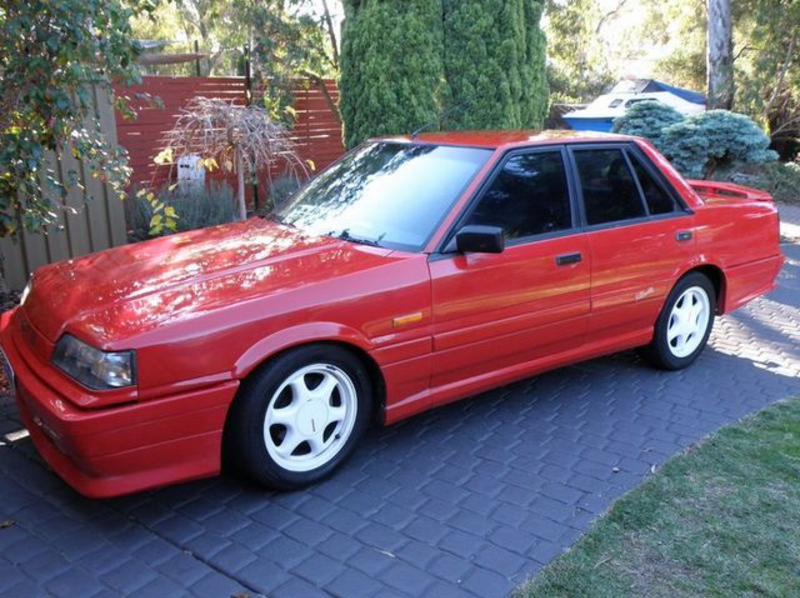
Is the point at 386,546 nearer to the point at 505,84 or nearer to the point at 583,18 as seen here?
the point at 505,84

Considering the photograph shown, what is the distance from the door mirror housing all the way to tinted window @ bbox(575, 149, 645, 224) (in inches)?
39.2

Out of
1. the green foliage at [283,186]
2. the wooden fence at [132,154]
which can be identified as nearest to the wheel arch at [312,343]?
the wooden fence at [132,154]

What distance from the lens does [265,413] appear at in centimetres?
342

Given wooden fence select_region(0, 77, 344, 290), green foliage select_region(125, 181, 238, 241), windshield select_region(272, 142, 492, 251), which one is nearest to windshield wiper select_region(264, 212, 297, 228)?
windshield select_region(272, 142, 492, 251)

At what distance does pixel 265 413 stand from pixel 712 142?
9362mm

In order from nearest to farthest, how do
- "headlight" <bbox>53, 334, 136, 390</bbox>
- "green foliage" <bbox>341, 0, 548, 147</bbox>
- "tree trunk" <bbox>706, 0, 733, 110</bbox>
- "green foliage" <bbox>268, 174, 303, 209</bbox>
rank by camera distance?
"headlight" <bbox>53, 334, 136, 390</bbox>
"green foliage" <bbox>341, 0, 548, 147</bbox>
"green foliage" <bbox>268, 174, 303, 209</bbox>
"tree trunk" <bbox>706, 0, 733, 110</bbox>

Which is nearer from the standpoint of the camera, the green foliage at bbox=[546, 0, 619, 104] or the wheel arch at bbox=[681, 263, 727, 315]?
the wheel arch at bbox=[681, 263, 727, 315]

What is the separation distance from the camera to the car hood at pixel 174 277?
3.28m

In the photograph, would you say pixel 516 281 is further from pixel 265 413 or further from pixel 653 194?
pixel 265 413

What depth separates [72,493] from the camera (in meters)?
3.62

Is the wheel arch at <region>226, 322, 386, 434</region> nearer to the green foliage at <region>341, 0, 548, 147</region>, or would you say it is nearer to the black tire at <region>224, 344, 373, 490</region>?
the black tire at <region>224, 344, 373, 490</region>

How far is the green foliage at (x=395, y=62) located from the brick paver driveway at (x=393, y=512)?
16.4 ft

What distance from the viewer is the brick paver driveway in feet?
9.93

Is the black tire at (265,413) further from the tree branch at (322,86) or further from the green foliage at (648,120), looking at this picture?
the green foliage at (648,120)
